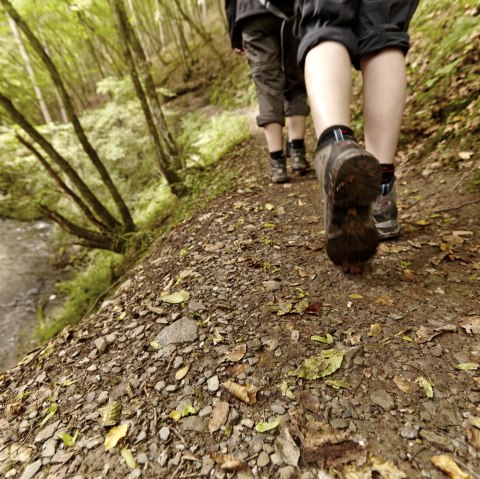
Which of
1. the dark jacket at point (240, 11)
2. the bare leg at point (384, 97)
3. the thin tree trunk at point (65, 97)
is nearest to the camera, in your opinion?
the bare leg at point (384, 97)

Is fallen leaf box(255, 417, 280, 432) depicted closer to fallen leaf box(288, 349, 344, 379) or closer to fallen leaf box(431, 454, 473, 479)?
fallen leaf box(288, 349, 344, 379)

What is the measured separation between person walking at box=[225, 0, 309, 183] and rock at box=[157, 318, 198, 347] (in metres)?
1.92

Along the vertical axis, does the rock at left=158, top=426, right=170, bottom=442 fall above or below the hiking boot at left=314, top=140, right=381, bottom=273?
below

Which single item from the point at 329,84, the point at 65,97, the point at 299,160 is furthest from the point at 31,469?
the point at 65,97

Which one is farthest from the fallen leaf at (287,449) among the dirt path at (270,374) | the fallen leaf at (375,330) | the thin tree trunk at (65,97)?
the thin tree trunk at (65,97)

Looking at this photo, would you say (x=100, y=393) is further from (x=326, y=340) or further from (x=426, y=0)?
(x=426, y=0)

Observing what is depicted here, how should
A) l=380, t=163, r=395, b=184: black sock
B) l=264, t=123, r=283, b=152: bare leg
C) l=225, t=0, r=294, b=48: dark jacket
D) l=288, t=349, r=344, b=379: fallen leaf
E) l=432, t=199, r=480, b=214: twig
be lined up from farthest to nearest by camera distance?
l=264, t=123, r=283, b=152: bare leg → l=225, t=0, r=294, b=48: dark jacket → l=432, t=199, r=480, b=214: twig → l=380, t=163, r=395, b=184: black sock → l=288, t=349, r=344, b=379: fallen leaf

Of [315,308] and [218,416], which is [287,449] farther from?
[315,308]

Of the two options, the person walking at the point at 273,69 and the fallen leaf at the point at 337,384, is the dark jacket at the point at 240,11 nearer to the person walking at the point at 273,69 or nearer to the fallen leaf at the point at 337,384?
the person walking at the point at 273,69

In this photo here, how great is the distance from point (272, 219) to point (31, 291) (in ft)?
19.8

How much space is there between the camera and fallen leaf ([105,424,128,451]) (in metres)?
0.90

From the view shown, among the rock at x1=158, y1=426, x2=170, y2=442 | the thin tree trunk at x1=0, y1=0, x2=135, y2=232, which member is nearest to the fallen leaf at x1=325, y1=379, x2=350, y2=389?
the rock at x1=158, y1=426, x2=170, y2=442

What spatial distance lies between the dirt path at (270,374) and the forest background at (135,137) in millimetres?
1236

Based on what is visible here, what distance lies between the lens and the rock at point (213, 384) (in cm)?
102
